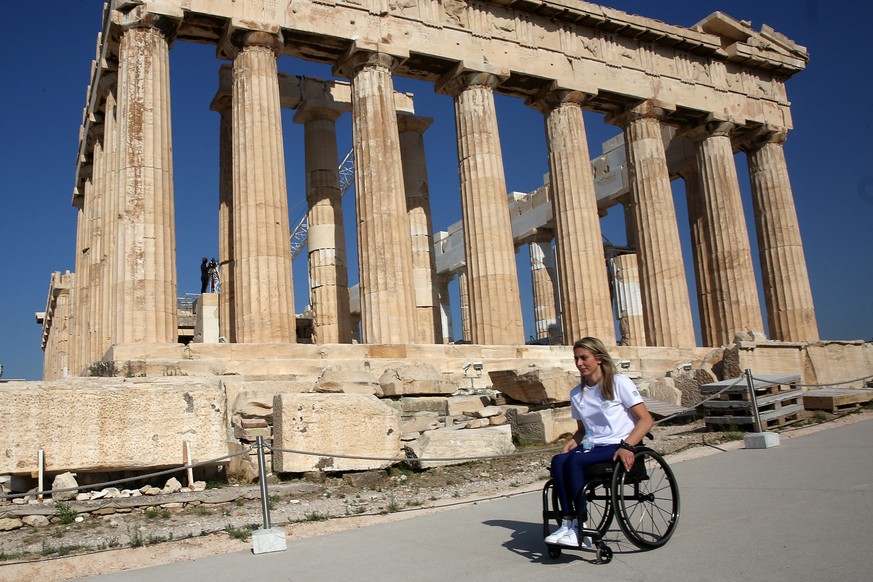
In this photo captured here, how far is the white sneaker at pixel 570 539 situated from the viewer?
4922 millimetres

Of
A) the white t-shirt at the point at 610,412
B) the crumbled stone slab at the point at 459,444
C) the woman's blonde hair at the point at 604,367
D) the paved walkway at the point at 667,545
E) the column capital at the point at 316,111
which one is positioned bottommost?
the paved walkway at the point at 667,545

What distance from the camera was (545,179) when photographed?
36.7 m

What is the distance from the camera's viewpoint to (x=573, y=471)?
5.00m

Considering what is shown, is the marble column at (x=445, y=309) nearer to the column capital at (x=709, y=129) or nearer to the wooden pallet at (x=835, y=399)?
the column capital at (x=709, y=129)

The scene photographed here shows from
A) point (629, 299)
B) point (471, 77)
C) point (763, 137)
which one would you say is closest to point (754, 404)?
point (471, 77)

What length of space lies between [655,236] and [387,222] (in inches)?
385

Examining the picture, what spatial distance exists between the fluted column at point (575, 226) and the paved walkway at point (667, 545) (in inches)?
559

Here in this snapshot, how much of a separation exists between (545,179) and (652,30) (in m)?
12.2

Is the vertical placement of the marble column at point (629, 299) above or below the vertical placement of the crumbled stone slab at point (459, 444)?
above

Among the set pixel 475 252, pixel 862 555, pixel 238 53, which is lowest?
pixel 862 555

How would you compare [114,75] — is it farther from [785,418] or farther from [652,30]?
[785,418]

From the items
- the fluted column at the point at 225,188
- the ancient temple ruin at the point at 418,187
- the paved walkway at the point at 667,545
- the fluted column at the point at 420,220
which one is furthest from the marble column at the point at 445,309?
the paved walkway at the point at 667,545

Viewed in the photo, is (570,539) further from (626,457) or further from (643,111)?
(643,111)

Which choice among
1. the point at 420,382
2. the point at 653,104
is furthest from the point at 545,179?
the point at 420,382
